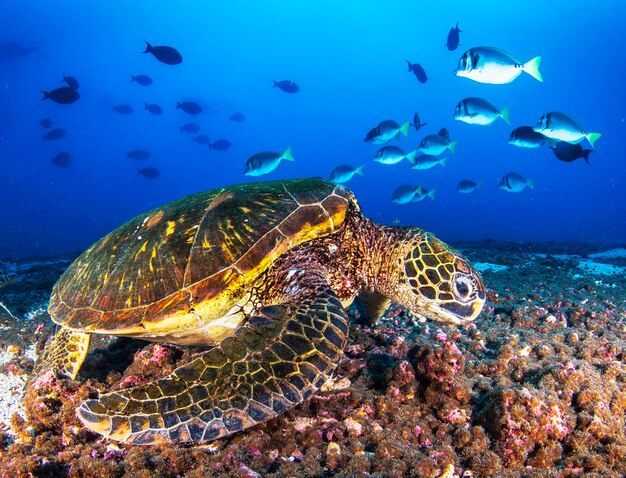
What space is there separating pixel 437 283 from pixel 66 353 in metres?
3.39

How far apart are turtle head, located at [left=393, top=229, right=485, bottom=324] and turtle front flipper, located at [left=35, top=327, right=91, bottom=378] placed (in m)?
2.97

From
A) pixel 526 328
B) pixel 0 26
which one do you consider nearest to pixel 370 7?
pixel 0 26

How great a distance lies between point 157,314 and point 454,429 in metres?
2.26

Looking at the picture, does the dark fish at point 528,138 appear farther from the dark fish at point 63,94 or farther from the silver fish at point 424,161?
the dark fish at point 63,94

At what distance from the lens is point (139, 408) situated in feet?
6.21

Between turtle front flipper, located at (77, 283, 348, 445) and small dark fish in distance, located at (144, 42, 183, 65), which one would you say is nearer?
turtle front flipper, located at (77, 283, 348, 445)

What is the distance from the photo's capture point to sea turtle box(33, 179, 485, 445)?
1.92 metres

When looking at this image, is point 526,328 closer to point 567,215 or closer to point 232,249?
point 232,249

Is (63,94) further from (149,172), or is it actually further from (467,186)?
(467,186)

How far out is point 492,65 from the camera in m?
6.52

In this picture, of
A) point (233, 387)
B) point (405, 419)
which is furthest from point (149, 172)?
point (405, 419)

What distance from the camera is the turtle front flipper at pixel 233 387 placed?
179 cm

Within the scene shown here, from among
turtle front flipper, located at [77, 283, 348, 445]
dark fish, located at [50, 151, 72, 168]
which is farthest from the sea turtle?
dark fish, located at [50, 151, 72, 168]

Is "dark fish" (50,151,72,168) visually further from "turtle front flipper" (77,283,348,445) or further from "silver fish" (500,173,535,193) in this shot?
"turtle front flipper" (77,283,348,445)
